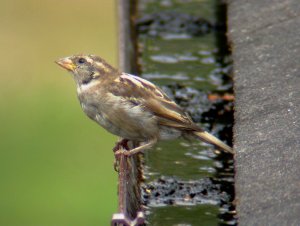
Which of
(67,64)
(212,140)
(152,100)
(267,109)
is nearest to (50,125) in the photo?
(67,64)

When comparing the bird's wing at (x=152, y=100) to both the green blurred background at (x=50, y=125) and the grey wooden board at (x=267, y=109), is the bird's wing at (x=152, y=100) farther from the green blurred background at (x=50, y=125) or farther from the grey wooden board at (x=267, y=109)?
the green blurred background at (x=50, y=125)

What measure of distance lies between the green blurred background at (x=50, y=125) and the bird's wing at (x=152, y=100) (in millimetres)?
3733

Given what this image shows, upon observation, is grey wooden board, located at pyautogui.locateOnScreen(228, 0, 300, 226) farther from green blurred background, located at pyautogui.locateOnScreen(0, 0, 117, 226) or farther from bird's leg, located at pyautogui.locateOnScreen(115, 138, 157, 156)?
green blurred background, located at pyautogui.locateOnScreen(0, 0, 117, 226)

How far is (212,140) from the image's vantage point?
8.06 meters

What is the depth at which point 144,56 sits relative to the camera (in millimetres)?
10109

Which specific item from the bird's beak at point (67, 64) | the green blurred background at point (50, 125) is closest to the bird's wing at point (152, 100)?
the bird's beak at point (67, 64)

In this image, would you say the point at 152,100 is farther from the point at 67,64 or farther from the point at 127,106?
the point at 67,64

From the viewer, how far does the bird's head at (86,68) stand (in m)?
8.12

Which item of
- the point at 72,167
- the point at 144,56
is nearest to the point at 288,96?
the point at 144,56

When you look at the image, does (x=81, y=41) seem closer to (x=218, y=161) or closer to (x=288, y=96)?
(x=218, y=161)

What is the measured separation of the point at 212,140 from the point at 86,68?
947mm

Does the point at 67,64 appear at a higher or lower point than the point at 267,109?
higher

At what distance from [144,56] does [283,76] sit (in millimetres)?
2887

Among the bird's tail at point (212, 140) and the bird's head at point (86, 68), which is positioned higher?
the bird's head at point (86, 68)
